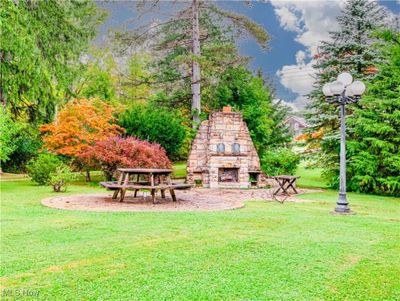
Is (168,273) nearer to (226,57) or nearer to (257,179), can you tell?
(257,179)

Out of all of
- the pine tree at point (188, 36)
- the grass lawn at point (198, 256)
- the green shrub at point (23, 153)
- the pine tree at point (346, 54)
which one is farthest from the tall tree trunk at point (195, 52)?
the grass lawn at point (198, 256)

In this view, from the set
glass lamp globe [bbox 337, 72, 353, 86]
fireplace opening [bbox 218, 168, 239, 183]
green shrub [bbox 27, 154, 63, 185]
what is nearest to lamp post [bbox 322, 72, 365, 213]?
glass lamp globe [bbox 337, 72, 353, 86]

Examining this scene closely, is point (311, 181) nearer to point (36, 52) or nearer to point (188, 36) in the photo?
point (188, 36)

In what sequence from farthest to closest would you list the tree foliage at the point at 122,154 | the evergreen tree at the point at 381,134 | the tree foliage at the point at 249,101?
the tree foliage at the point at 249,101 → the tree foliage at the point at 122,154 → the evergreen tree at the point at 381,134

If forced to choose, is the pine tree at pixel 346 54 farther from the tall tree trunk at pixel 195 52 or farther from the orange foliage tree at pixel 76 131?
the orange foliage tree at pixel 76 131

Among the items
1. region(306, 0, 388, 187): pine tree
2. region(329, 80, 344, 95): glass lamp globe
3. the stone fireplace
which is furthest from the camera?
region(306, 0, 388, 187): pine tree

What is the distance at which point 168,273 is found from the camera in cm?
388

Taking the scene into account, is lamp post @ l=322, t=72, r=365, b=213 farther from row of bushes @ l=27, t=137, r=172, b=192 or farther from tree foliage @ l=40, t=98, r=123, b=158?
tree foliage @ l=40, t=98, r=123, b=158

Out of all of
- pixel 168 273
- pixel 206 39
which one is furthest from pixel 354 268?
pixel 206 39

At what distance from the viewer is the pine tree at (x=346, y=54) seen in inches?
642

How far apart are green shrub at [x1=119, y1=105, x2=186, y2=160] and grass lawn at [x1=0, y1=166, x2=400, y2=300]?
37.6 feet

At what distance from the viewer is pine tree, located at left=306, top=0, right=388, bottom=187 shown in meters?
16.3

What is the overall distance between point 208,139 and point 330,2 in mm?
8895

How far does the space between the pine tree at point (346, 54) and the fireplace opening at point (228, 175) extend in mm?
3650
